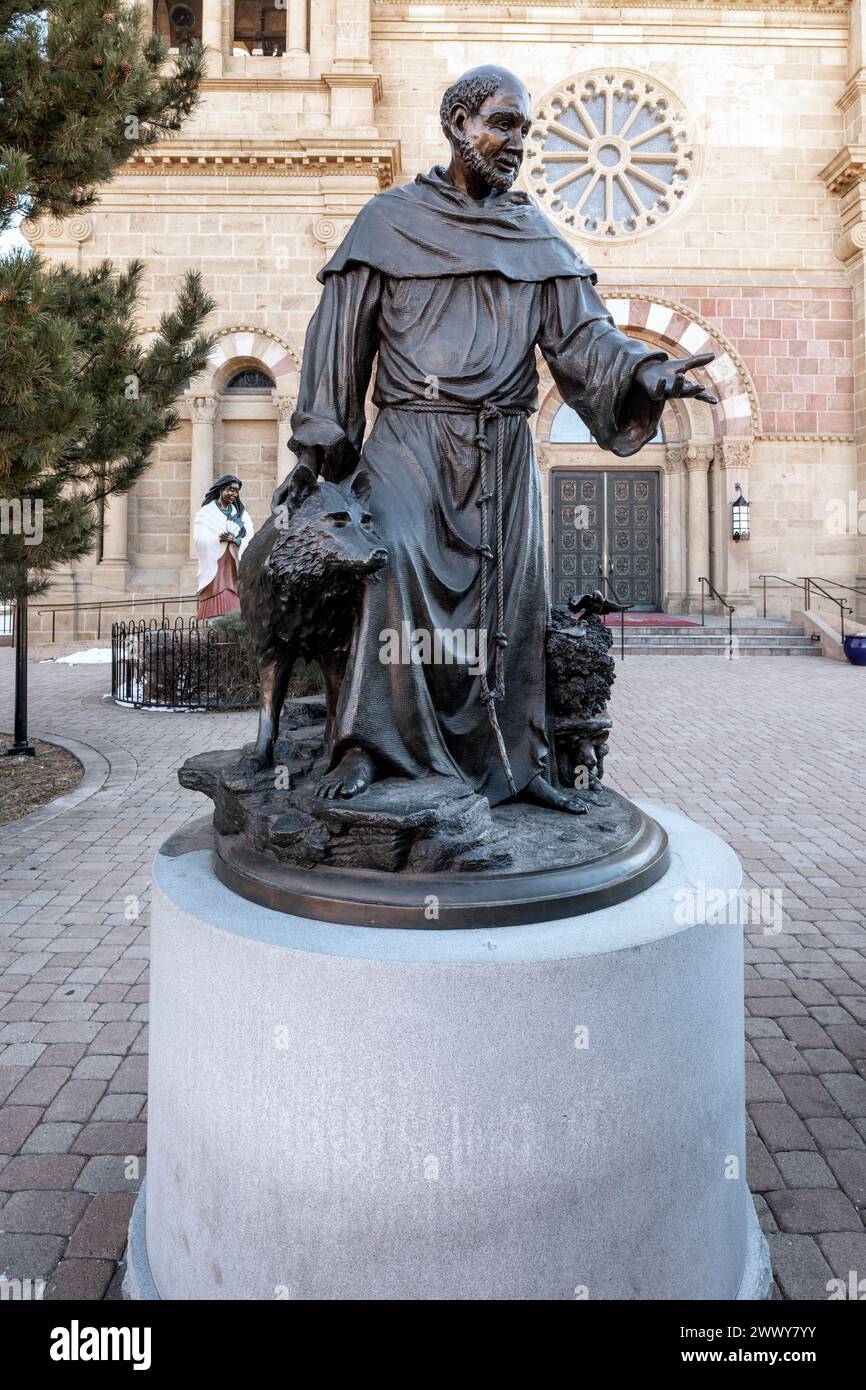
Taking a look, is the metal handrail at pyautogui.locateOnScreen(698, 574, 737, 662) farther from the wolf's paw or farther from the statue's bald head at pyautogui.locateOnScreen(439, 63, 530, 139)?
the wolf's paw

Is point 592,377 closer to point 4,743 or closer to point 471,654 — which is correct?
point 471,654

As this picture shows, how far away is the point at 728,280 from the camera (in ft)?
68.5

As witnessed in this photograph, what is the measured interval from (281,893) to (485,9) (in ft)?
78.9

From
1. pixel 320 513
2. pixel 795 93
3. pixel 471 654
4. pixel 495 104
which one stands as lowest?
pixel 471 654

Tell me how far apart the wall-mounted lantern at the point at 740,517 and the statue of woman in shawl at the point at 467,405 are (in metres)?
19.0

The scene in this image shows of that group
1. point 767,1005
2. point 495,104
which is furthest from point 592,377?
point 767,1005

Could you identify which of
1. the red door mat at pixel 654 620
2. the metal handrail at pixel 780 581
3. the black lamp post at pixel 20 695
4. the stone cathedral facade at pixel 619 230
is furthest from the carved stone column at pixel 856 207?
the black lamp post at pixel 20 695

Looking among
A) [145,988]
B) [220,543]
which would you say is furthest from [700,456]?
[145,988]

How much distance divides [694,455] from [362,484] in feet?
66.0

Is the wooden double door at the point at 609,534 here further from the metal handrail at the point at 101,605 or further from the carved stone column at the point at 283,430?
the metal handrail at the point at 101,605

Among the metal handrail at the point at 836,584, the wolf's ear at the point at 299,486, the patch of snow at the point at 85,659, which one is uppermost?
the metal handrail at the point at 836,584

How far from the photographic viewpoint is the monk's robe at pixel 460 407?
2.70 metres

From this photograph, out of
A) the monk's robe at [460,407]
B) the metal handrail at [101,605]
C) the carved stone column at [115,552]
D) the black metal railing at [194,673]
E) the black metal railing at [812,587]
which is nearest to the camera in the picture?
the monk's robe at [460,407]

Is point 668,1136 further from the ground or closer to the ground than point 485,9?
closer to the ground
